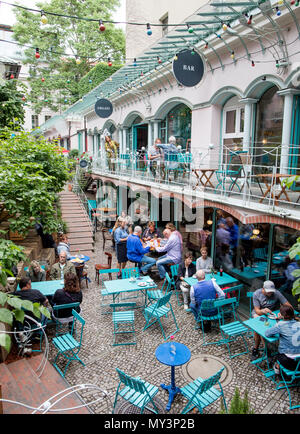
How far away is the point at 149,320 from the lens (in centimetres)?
756

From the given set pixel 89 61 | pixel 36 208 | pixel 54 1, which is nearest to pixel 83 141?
pixel 89 61

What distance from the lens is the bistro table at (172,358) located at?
502cm

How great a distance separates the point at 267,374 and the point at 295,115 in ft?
20.5

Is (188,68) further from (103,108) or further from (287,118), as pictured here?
(103,108)

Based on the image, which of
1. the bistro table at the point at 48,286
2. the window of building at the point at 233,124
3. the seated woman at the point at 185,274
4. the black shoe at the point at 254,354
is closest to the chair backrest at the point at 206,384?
the black shoe at the point at 254,354

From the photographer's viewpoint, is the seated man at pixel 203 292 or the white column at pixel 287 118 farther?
the white column at pixel 287 118

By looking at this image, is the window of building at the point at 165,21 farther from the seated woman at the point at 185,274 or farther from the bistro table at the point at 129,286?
the bistro table at the point at 129,286

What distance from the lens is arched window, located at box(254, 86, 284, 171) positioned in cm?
866

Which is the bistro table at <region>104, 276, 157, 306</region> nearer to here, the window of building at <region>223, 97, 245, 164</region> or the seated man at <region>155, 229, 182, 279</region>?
the seated man at <region>155, 229, 182, 279</region>

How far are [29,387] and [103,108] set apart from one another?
1598 centimetres

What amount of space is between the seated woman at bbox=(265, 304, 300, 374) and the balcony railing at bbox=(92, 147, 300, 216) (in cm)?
201

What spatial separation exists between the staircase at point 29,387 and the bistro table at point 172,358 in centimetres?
135

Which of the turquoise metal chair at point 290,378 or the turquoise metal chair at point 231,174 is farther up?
the turquoise metal chair at point 231,174

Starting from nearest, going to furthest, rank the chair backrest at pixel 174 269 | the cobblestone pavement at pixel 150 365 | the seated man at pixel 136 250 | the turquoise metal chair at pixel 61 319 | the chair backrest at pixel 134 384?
1. the chair backrest at pixel 134 384
2. the cobblestone pavement at pixel 150 365
3. the turquoise metal chair at pixel 61 319
4. the chair backrest at pixel 174 269
5. the seated man at pixel 136 250
